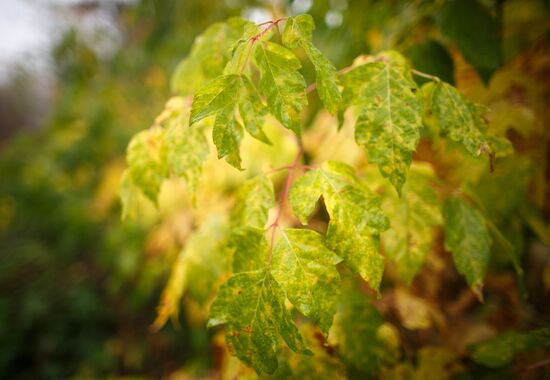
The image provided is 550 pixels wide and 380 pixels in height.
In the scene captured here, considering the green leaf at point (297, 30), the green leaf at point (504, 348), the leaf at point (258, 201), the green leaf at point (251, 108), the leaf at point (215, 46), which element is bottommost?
the green leaf at point (504, 348)

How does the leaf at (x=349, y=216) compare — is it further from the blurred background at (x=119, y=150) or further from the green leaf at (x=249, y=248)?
the blurred background at (x=119, y=150)

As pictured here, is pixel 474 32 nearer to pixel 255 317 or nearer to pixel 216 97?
pixel 216 97

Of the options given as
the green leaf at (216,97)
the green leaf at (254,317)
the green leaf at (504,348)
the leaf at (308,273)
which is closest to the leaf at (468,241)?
the green leaf at (504,348)

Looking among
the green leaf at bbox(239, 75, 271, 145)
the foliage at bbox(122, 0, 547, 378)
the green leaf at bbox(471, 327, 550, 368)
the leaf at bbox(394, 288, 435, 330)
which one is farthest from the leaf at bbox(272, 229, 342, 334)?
the leaf at bbox(394, 288, 435, 330)

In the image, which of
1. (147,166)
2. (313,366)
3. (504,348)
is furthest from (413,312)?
(147,166)

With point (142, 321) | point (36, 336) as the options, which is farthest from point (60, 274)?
point (142, 321)

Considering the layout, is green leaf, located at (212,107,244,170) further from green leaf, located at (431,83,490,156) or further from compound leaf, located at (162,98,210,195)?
green leaf, located at (431,83,490,156)
